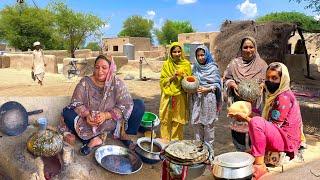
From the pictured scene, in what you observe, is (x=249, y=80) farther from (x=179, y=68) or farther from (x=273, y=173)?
(x=273, y=173)

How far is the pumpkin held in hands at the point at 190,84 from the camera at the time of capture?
4668mm

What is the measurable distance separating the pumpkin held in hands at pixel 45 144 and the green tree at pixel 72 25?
76.8 ft

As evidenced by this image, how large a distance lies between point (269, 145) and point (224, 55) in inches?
384

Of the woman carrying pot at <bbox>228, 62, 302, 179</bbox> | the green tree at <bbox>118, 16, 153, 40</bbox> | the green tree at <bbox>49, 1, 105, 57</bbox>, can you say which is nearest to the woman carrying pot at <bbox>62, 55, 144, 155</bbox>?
the woman carrying pot at <bbox>228, 62, 302, 179</bbox>

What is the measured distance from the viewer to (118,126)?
172 inches

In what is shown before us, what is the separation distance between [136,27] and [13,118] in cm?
Answer: 5353

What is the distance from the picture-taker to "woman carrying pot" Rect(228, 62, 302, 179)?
2.93m

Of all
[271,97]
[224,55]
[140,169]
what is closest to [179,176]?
[271,97]

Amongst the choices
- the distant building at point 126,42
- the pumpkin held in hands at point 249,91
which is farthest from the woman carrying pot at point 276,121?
the distant building at point 126,42

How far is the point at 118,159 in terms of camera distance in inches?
168

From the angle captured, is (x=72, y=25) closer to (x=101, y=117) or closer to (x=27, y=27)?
(x=27, y=27)

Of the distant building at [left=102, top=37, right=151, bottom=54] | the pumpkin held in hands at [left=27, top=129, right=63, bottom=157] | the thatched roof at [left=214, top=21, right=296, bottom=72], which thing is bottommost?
the pumpkin held in hands at [left=27, top=129, right=63, bottom=157]

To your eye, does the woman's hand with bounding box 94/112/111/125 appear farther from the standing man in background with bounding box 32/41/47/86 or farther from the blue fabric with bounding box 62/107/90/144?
the standing man in background with bounding box 32/41/47/86

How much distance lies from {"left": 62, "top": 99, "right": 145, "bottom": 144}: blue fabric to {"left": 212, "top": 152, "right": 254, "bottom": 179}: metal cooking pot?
6.56 ft
